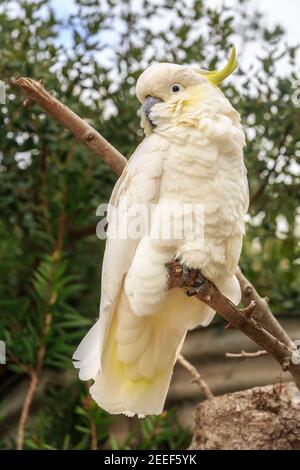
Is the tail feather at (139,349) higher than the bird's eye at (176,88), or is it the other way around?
the bird's eye at (176,88)

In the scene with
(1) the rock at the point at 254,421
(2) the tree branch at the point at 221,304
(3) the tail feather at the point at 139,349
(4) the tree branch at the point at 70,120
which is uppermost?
(4) the tree branch at the point at 70,120

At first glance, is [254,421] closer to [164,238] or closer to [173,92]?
[164,238]

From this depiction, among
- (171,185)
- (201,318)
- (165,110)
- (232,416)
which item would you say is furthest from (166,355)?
(165,110)

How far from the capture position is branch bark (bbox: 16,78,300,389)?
5.34 ft

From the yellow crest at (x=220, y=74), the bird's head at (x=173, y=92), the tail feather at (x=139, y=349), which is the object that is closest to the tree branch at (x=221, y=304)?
the tail feather at (x=139, y=349)

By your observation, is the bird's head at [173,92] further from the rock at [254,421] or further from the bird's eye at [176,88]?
the rock at [254,421]

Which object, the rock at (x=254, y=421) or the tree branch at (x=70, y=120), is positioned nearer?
the tree branch at (x=70, y=120)

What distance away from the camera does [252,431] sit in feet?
6.43

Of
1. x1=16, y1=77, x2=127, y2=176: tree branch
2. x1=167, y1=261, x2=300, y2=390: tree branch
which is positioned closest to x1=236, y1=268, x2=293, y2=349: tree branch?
x1=167, y1=261, x2=300, y2=390: tree branch

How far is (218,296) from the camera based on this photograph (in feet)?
5.34

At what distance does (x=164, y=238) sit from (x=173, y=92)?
0.37 metres

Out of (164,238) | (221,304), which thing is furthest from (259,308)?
(164,238)

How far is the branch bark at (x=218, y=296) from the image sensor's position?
1627 millimetres

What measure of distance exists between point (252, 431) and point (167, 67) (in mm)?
958
